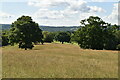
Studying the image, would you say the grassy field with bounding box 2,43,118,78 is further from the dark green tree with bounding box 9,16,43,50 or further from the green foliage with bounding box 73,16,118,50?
the green foliage with bounding box 73,16,118,50

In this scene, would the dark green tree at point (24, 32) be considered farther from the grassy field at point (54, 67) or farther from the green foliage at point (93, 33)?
the grassy field at point (54, 67)

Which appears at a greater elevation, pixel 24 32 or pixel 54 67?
pixel 24 32

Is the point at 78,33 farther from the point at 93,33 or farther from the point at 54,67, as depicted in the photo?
the point at 54,67

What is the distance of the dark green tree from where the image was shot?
46.1 m

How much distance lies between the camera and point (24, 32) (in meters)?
46.8

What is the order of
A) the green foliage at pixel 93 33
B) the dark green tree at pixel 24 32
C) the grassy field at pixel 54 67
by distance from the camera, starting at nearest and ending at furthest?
the grassy field at pixel 54 67 < the dark green tree at pixel 24 32 < the green foliage at pixel 93 33

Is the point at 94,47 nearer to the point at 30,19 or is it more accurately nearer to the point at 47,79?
the point at 30,19

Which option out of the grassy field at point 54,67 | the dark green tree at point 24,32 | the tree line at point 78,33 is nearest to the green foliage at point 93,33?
the tree line at point 78,33

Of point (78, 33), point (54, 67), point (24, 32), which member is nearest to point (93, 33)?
point (78, 33)

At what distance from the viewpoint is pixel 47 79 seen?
9.96 metres

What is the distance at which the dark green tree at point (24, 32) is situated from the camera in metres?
46.1

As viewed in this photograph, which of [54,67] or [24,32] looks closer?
[54,67]

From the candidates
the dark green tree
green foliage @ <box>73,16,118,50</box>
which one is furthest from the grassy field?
green foliage @ <box>73,16,118,50</box>

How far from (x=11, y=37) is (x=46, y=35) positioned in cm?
7644
